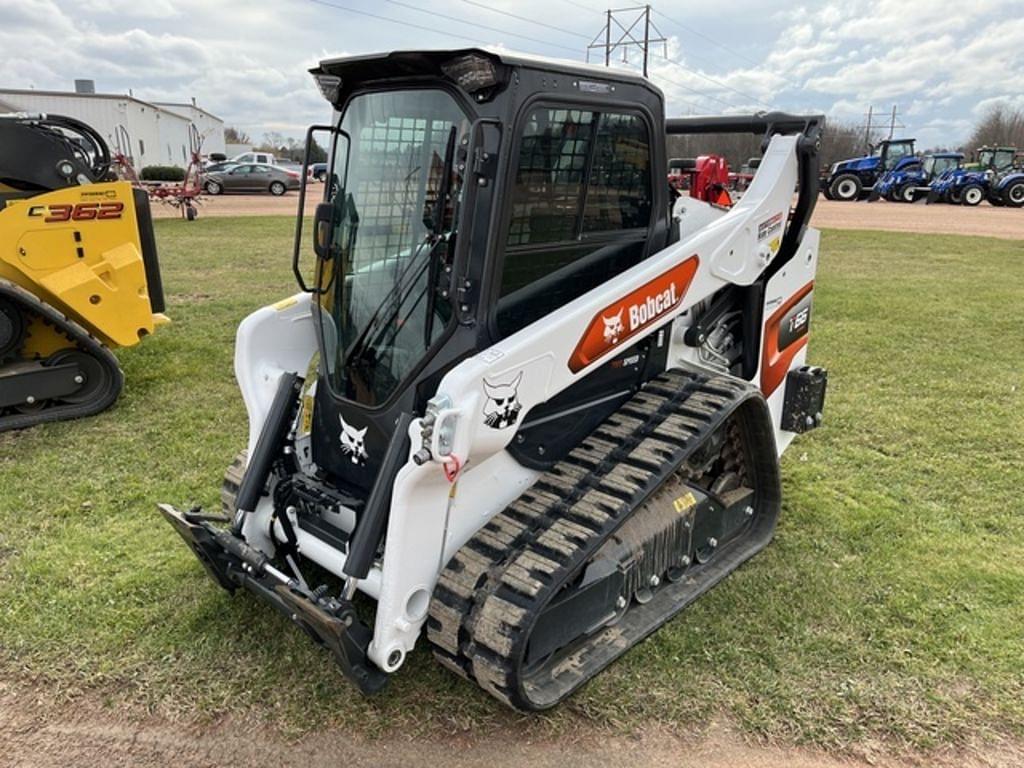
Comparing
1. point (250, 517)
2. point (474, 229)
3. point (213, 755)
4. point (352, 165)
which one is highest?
point (352, 165)

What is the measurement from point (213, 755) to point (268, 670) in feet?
1.38

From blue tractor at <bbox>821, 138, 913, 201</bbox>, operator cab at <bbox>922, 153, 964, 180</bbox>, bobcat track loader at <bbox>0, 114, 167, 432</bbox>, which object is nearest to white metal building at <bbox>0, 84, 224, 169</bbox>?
blue tractor at <bbox>821, 138, 913, 201</bbox>

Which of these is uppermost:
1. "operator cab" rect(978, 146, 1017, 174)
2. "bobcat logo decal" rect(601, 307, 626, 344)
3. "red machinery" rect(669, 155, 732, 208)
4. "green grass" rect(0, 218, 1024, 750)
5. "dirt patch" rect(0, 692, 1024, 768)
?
"operator cab" rect(978, 146, 1017, 174)

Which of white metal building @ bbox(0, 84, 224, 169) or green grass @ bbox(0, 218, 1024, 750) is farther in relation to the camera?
white metal building @ bbox(0, 84, 224, 169)


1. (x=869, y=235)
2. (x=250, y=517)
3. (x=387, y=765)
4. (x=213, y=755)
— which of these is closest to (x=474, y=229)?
(x=250, y=517)

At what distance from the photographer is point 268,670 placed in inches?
129

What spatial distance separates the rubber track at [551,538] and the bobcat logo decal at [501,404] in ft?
1.52

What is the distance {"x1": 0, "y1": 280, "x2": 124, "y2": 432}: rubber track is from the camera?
5.78m

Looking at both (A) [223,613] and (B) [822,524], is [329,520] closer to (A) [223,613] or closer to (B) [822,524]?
(A) [223,613]

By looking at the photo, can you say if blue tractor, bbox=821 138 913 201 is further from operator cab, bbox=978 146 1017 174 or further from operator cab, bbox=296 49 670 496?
operator cab, bbox=296 49 670 496

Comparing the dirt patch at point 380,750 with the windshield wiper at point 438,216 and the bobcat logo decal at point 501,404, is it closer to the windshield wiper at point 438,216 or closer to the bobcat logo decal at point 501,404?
the bobcat logo decal at point 501,404

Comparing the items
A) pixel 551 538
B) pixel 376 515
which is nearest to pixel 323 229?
pixel 376 515

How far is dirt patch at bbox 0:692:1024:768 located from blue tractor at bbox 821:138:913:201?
33.3m

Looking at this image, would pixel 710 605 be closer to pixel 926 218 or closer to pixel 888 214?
pixel 926 218
